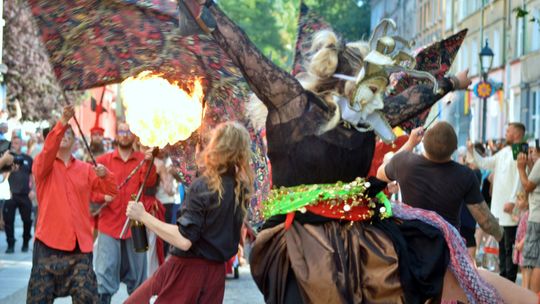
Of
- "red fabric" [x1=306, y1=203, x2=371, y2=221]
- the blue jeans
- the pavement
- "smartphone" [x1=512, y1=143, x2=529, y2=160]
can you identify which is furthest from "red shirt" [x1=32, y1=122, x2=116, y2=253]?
"smartphone" [x1=512, y1=143, x2=529, y2=160]

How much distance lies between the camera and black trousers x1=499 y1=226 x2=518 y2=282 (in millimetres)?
14281

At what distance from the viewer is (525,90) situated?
40.1 metres

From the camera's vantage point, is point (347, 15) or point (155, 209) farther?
point (347, 15)

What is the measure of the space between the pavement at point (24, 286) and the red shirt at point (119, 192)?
1354 mm

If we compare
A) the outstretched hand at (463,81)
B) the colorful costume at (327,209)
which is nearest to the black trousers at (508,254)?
the outstretched hand at (463,81)

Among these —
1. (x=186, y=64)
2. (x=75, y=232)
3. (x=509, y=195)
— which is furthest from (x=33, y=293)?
(x=509, y=195)

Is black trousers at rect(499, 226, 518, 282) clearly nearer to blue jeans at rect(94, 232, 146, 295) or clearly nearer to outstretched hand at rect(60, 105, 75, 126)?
blue jeans at rect(94, 232, 146, 295)

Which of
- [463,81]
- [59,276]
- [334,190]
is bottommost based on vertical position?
[59,276]

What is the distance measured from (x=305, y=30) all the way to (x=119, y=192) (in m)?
5.14

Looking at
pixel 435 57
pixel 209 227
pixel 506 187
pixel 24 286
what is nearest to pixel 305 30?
pixel 435 57

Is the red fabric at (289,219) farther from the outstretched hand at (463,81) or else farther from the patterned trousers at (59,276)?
the patterned trousers at (59,276)

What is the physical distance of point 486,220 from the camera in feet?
27.8

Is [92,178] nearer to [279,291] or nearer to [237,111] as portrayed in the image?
[237,111]

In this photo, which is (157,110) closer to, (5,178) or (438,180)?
(438,180)
